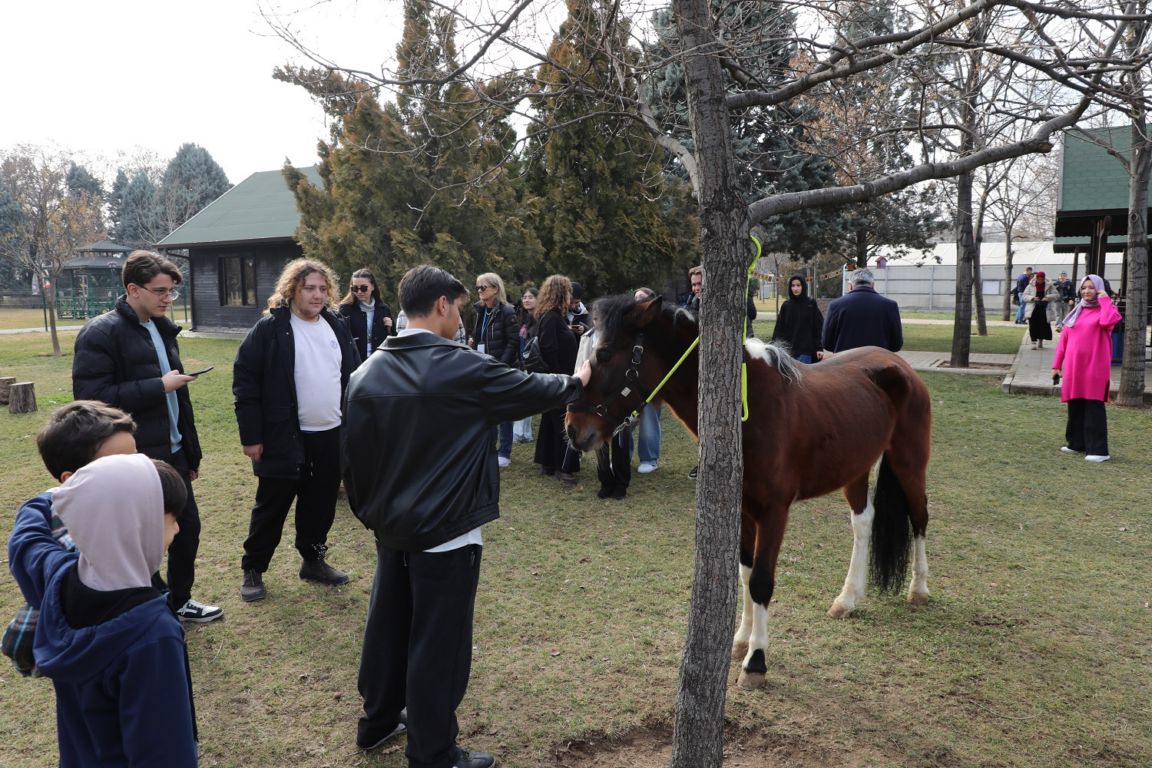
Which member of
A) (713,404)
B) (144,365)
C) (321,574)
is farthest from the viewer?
(321,574)

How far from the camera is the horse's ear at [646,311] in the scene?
390cm

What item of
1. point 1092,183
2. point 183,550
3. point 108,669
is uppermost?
point 1092,183

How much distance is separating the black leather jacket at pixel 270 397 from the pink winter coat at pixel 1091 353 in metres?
8.15

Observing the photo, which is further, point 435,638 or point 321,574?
point 321,574

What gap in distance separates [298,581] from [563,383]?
310 centimetres

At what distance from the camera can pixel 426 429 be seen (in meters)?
2.77

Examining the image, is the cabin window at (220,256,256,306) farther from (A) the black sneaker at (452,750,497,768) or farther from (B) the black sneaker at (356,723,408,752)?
(A) the black sneaker at (452,750,497,768)

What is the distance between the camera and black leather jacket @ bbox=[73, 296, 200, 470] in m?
3.75

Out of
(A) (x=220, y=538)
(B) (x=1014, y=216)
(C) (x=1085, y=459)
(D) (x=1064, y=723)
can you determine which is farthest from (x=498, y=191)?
(B) (x=1014, y=216)

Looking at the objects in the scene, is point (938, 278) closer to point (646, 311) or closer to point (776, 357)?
point (776, 357)

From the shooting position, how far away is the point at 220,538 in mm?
5953

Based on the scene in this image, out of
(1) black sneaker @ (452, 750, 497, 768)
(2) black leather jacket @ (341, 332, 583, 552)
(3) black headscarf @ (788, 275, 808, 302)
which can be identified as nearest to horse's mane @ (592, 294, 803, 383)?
(2) black leather jacket @ (341, 332, 583, 552)

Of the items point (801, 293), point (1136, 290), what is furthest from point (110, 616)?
point (1136, 290)

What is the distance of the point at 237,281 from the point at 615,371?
24914 millimetres
